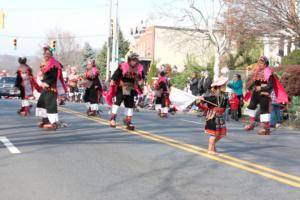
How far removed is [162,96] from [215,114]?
10394mm

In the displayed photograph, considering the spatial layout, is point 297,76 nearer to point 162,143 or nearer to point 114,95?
point 114,95

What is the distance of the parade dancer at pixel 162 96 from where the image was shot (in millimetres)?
20234

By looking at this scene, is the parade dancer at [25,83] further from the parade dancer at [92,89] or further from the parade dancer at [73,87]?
the parade dancer at [73,87]

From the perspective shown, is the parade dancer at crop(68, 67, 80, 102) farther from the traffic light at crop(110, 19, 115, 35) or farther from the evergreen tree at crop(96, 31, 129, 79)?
the evergreen tree at crop(96, 31, 129, 79)

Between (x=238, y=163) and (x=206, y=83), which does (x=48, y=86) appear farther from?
(x=206, y=83)

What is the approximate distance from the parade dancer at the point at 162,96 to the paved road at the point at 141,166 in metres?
6.46

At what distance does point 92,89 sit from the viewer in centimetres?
1858

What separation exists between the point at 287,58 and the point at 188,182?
89.6 feet

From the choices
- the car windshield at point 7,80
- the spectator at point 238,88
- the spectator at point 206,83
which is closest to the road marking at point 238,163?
the spectator at point 238,88

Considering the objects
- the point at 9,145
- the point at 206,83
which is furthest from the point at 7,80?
the point at 9,145

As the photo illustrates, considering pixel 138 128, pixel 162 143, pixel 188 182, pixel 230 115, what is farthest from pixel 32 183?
pixel 230 115

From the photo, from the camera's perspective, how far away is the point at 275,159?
9.96 metres

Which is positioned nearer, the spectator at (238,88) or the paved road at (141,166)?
the paved road at (141,166)

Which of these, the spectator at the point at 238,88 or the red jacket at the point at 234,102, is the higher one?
the spectator at the point at 238,88
